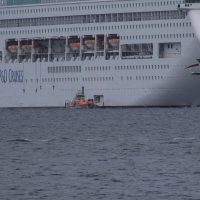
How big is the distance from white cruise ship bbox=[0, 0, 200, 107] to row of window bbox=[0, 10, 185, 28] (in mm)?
73

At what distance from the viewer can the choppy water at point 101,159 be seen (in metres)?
35.3

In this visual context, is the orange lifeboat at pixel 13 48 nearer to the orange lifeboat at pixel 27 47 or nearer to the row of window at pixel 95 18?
the orange lifeboat at pixel 27 47

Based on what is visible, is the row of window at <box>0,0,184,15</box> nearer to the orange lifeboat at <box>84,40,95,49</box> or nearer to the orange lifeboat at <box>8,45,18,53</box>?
the orange lifeboat at <box>84,40,95,49</box>

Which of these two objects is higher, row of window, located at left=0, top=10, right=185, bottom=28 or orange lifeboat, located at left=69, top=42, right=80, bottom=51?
row of window, located at left=0, top=10, right=185, bottom=28

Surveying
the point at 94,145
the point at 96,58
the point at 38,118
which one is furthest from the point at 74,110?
the point at 94,145

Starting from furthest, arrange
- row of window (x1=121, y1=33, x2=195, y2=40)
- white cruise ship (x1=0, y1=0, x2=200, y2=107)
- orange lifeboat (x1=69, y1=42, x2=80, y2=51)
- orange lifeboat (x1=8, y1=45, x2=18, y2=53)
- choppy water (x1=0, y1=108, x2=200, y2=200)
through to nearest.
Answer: orange lifeboat (x1=8, y1=45, x2=18, y2=53) → orange lifeboat (x1=69, y1=42, x2=80, y2=51) → white cruise ship (x1=0, y1=0, x2=200, y2=107) → row of window (x1=121, y1=33, x2=195, y2=40) → choppy water (x1=0, y1=108, x2=200, y2=200)

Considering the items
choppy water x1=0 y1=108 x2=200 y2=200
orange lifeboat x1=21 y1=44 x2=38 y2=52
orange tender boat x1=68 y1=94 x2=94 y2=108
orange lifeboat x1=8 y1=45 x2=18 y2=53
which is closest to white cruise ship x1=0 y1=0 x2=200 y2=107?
orange lifeboat x1=8 y1=45 x2=18 y2=53

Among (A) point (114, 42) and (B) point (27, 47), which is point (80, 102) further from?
(B) point (27, 47)

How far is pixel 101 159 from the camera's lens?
1716 inches

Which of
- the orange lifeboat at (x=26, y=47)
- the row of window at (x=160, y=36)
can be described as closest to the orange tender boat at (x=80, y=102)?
the row of window at (x=160, y=36)

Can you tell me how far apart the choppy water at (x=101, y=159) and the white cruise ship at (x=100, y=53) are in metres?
13.6

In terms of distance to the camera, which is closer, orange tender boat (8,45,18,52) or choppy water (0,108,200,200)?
choppy water (0,108,200,200)

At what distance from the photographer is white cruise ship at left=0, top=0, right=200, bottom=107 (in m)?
84.8

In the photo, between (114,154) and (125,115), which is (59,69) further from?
(114,154)
